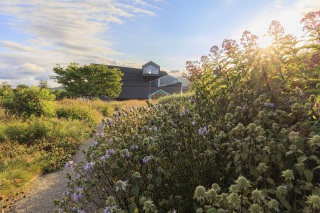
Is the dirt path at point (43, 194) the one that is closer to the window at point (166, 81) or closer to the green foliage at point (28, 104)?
the green foliage at point (28, 104)

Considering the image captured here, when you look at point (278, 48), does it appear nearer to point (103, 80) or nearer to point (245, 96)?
point (245, 96)

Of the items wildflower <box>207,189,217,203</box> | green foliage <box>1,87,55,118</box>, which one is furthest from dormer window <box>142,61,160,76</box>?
wildflower <box>207,189,217,203</box>

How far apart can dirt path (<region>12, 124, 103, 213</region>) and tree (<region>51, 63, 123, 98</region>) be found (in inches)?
1112

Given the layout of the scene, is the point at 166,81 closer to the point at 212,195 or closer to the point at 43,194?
the point at 43,194

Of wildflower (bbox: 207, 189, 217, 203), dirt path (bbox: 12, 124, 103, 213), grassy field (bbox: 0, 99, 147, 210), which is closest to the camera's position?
wildflower (bbox: 207, 189, 217, 203)

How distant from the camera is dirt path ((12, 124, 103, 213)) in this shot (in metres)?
4.05

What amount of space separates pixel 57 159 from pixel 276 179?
551 cm

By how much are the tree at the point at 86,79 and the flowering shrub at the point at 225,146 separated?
101 ft

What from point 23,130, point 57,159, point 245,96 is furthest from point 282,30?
point 23,130

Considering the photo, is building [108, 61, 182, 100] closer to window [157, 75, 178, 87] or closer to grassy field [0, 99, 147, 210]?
window [157, 75, 178, 87]

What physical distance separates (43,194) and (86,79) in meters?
31.4

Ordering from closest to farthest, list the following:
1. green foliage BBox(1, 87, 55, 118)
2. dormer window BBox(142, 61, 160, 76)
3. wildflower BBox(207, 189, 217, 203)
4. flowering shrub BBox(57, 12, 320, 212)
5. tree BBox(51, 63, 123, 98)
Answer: wildflower BBox(207, 189, 217, 203)
flowering shrub BBox(57, 12, 320, 212)
green foliage BBox(1, 87, 55, 118)
tree BBox(51, 63, 123, 98)
dormer window BBox(142, 61, 160, 76)

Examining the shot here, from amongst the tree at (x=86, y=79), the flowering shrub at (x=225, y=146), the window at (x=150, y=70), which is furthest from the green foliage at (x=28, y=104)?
the window at (x=150, y=70)

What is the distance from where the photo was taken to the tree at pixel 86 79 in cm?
3272
